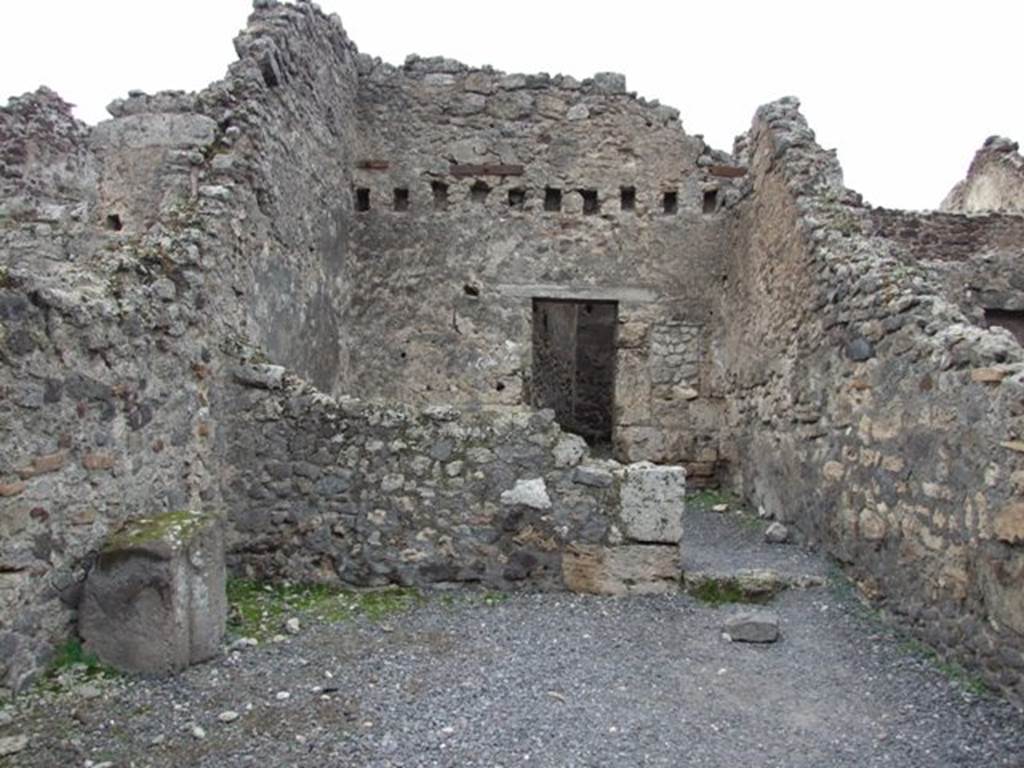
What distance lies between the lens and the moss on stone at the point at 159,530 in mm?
3785

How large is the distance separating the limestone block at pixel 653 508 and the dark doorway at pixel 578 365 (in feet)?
27.3

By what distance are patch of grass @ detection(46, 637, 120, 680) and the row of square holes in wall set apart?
227 inches

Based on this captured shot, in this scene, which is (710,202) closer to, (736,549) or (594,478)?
(736,549)

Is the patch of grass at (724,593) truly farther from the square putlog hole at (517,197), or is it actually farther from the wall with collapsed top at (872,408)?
the square putlog hole at (517,197)

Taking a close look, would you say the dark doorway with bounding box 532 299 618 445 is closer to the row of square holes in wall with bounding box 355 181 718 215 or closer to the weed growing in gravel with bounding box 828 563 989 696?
the row of square holes in wall with bounding box 355 181 718 215

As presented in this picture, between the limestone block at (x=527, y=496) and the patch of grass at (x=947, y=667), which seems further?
the limestone block at (x=527, y=496)

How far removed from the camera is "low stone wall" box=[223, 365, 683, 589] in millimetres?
5086

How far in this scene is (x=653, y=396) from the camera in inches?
340

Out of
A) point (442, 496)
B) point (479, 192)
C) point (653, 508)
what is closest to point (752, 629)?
point (653, 508)

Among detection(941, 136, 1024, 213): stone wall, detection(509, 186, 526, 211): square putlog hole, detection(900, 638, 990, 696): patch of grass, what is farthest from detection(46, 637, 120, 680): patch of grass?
detection(941, 136, 1024, 213): stone wall

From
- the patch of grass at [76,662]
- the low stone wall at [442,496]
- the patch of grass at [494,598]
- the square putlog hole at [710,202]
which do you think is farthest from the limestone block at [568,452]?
the square putlog hole at [710,202]

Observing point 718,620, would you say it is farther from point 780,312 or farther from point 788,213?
point 788,213

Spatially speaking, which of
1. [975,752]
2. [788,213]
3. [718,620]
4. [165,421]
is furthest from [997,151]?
[165,421]

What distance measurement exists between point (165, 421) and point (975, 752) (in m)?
4.52
